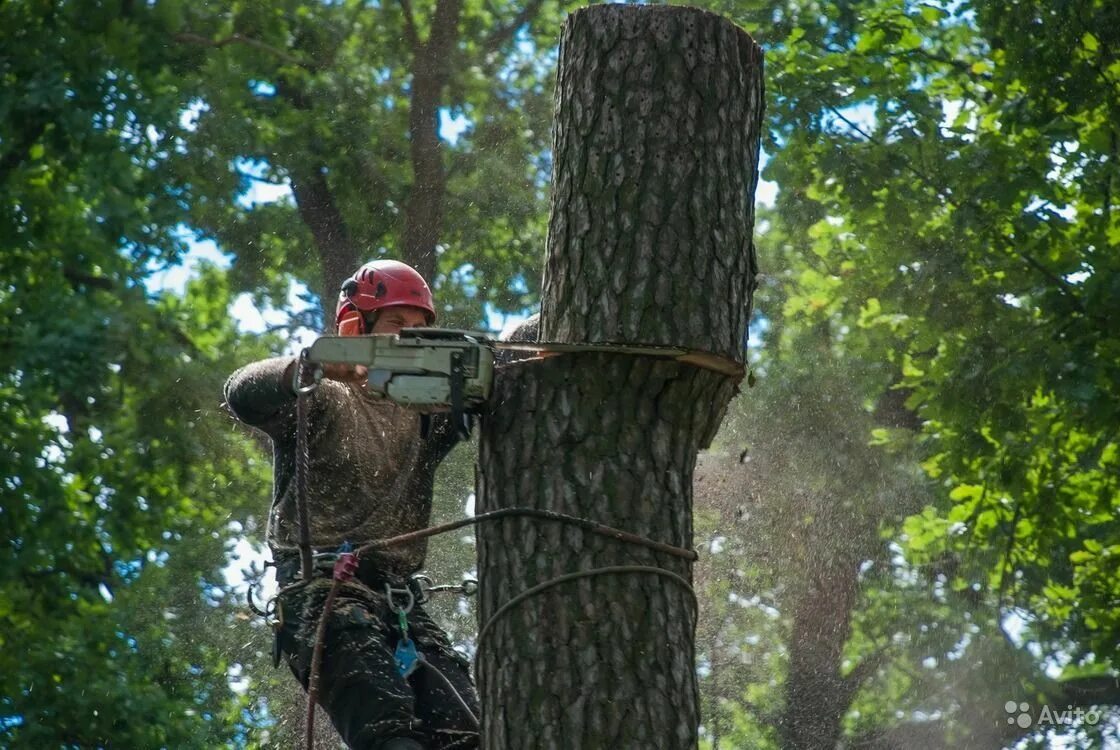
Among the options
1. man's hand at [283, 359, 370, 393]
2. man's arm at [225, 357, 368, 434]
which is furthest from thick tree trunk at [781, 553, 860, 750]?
man's hand at [283, 359, 370, 393]

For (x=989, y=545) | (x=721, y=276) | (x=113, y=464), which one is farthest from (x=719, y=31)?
(x=113, y=464)

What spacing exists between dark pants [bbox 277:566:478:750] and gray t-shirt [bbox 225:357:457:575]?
15 centimetres

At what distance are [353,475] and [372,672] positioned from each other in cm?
62

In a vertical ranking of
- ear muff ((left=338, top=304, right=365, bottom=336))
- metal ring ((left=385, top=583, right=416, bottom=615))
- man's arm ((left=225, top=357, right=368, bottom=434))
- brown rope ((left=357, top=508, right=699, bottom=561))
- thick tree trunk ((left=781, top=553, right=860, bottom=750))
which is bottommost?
brown rope ((left=357, top=508, right=699, bottom=561))

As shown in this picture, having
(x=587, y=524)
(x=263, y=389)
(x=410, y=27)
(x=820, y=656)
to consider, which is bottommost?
(x=587, y=524)

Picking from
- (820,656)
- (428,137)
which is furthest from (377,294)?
(820,656)

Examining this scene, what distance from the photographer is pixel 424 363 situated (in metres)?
3.52

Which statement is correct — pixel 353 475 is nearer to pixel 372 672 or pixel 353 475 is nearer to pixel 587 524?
pixel 372 672

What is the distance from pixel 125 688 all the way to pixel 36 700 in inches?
30.0

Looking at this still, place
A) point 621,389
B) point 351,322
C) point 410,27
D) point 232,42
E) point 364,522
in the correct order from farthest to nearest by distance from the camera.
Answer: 1. point 410,27
2. point 232,42
3. point 351,322
4. point 364,522
5. point 621,389

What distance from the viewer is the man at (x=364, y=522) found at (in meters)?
4.13

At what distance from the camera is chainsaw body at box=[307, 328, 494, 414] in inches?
136

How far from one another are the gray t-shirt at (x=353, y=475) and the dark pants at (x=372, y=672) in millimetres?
152

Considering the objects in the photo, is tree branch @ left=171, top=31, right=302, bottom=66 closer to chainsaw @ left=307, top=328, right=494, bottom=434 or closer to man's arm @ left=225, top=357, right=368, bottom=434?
man's arm @ left=225, top=357, right=368, bottom=434
